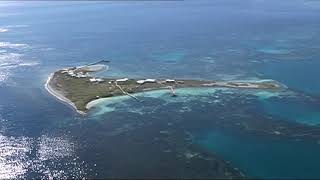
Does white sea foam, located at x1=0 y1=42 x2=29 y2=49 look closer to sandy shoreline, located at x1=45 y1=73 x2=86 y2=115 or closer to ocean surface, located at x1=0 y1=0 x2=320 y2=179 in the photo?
ocean surface, located at x1=0 y1=0 x2=320 y2=179

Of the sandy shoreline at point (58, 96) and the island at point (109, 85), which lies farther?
the island at point (109, 85)

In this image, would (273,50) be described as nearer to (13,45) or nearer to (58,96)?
(58,96)

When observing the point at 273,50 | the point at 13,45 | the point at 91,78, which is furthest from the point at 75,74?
the point at 273,50

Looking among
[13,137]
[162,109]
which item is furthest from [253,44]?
[13,137]

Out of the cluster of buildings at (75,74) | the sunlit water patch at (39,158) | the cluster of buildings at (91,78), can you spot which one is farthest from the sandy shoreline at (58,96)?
the sunlit water patch at (39,158)

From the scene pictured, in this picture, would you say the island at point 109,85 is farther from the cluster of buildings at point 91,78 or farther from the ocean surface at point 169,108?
the ocean surface at point 169,108

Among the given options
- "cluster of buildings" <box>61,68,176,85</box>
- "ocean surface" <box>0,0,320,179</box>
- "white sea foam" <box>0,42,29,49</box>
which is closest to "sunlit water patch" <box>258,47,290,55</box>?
"ocean surface" <box>0,0,320,179</box>
